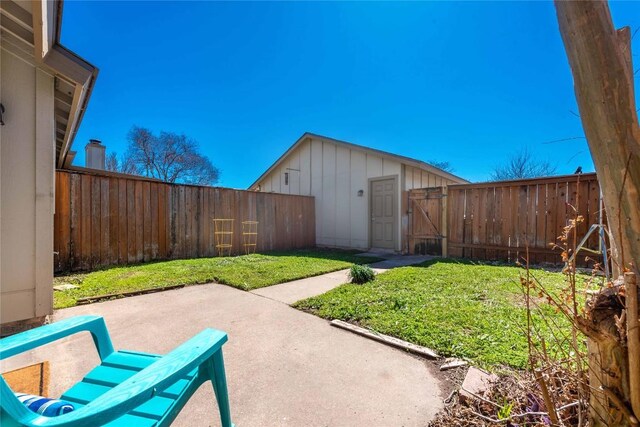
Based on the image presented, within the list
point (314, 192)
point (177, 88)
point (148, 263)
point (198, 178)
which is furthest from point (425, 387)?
point (198, 178)

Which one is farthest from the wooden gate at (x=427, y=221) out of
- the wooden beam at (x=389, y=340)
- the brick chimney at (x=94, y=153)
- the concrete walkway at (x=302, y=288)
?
the brick chimney at (x=94, y=153)

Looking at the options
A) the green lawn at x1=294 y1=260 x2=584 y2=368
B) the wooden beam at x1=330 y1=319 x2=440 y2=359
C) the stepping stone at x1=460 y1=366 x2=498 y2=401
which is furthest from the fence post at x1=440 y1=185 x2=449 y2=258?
the stepping stone at x1=460 y1=366 x2=498 y2=401

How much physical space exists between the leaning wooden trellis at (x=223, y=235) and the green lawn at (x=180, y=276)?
5.73ft

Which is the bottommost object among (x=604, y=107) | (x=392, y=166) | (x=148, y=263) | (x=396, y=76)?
(x=148, y=263)

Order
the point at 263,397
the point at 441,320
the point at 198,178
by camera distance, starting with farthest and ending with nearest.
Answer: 1. the point at 198,178
2. the point at 441,320
3. the point at 263,397

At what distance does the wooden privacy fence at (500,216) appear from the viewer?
6172 mm

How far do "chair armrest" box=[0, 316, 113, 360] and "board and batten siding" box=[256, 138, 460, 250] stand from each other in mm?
8318

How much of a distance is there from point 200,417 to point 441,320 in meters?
2.48

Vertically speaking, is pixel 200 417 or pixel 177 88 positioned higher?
pixel 177 88

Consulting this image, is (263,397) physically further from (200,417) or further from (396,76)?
(396,76)

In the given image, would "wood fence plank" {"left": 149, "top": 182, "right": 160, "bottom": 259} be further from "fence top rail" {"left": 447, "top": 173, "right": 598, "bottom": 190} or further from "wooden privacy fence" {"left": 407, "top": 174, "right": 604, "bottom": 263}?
"fence top rail" {"left": 447, "top": 173, "right": 598, "bottom": 190}

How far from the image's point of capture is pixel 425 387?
193 cm

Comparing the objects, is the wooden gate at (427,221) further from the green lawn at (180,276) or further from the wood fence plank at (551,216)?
the green lawn at (180,276)

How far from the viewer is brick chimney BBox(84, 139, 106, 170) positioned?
34.7ft
